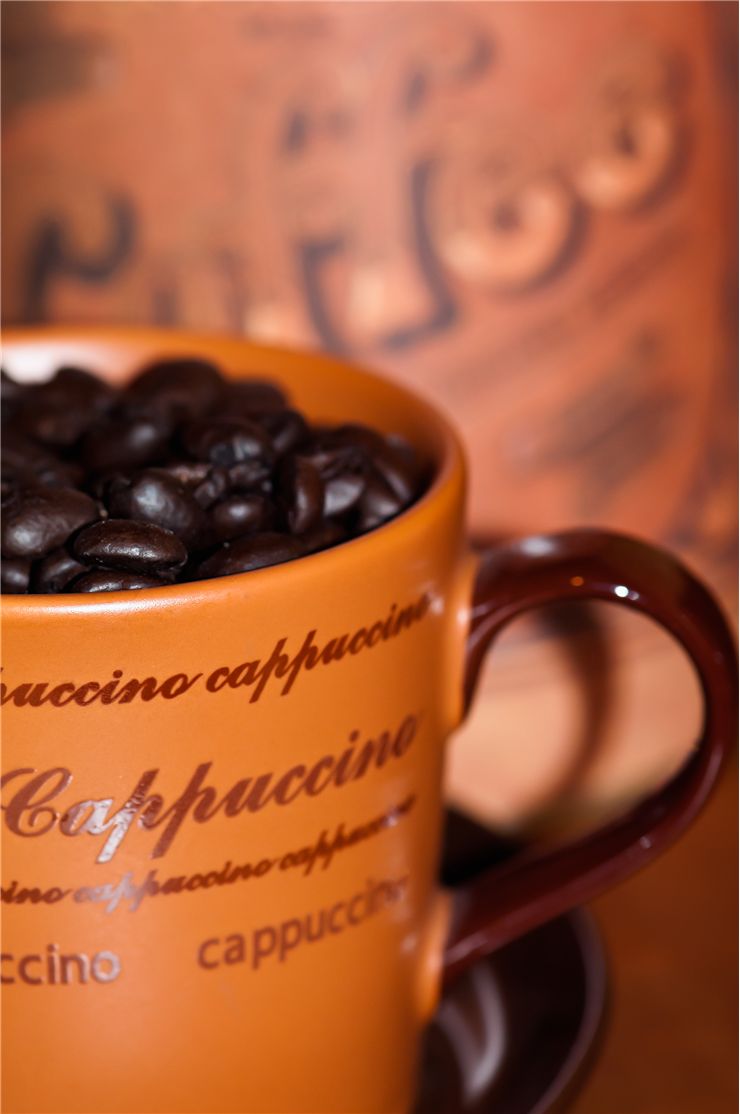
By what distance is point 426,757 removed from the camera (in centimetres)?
49

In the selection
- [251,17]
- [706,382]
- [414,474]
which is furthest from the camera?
[706,382]

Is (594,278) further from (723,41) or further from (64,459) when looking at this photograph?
(64,459)

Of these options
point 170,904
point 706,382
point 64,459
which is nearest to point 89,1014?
point 170,904

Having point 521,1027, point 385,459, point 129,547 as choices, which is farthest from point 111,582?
point 521,1027

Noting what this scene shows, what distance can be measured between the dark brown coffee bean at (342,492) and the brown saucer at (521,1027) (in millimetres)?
245

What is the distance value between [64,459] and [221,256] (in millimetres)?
182

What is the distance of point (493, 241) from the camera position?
0.67 m

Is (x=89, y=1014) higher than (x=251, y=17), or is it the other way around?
(x=251, y=17)

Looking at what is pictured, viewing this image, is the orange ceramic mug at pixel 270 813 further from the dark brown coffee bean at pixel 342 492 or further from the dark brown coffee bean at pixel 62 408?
the dark brown coffee bean at pixel 62 408

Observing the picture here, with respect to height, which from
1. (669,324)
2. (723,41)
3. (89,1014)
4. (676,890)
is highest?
(723,41)

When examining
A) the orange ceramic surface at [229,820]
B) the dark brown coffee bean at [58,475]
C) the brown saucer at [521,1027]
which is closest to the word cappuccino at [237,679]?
the orange ceramic surface at [229,820]

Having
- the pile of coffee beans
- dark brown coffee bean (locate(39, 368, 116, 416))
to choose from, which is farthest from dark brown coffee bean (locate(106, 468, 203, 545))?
dark brown coffee bean (locate(39, 368, 116, 416))

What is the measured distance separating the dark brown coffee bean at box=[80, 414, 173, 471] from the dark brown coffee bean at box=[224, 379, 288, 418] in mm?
32

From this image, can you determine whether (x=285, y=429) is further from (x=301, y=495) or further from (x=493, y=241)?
(x=493, y=241)
